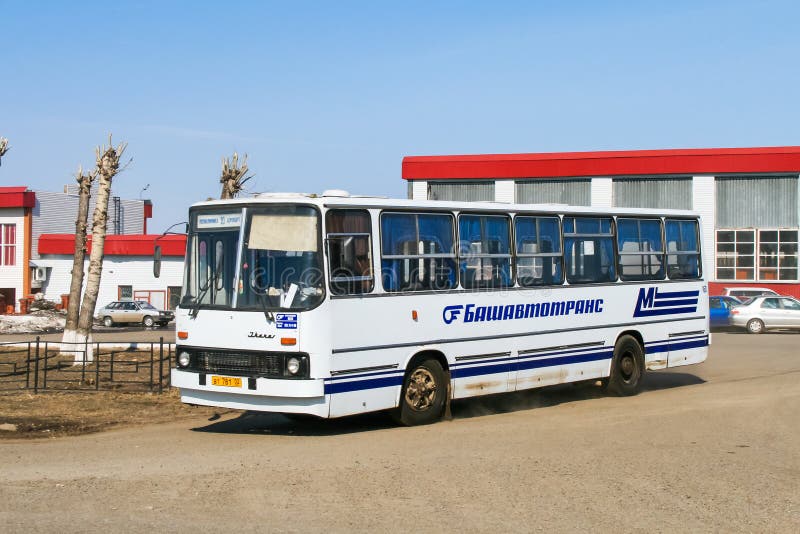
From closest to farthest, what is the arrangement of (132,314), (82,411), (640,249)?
(82,411)
(640,249)
(132,314)

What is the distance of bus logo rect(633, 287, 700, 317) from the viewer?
17.2 metres

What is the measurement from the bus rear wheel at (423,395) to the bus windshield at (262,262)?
196 centimetres

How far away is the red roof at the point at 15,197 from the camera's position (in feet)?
202

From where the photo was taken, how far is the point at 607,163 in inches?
2008

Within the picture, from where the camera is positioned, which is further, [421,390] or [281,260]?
[421,390]

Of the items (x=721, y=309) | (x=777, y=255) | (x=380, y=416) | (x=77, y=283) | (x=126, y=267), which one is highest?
(x=777, y=255)

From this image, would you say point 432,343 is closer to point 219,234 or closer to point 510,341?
point 510,341

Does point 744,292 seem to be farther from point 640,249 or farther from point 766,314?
point 640,249

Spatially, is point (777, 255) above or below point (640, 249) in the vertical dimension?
above

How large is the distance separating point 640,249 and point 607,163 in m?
34.7

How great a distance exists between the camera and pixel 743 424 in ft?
43.1

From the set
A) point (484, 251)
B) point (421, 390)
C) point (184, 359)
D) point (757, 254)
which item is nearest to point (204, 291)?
point (184, 359)

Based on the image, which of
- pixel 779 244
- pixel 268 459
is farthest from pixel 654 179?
pixel 268 459

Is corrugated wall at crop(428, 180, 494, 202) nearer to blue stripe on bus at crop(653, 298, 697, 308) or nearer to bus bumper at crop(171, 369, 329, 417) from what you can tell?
blue stripe on bus at crop(653, 298, 697, 308)
